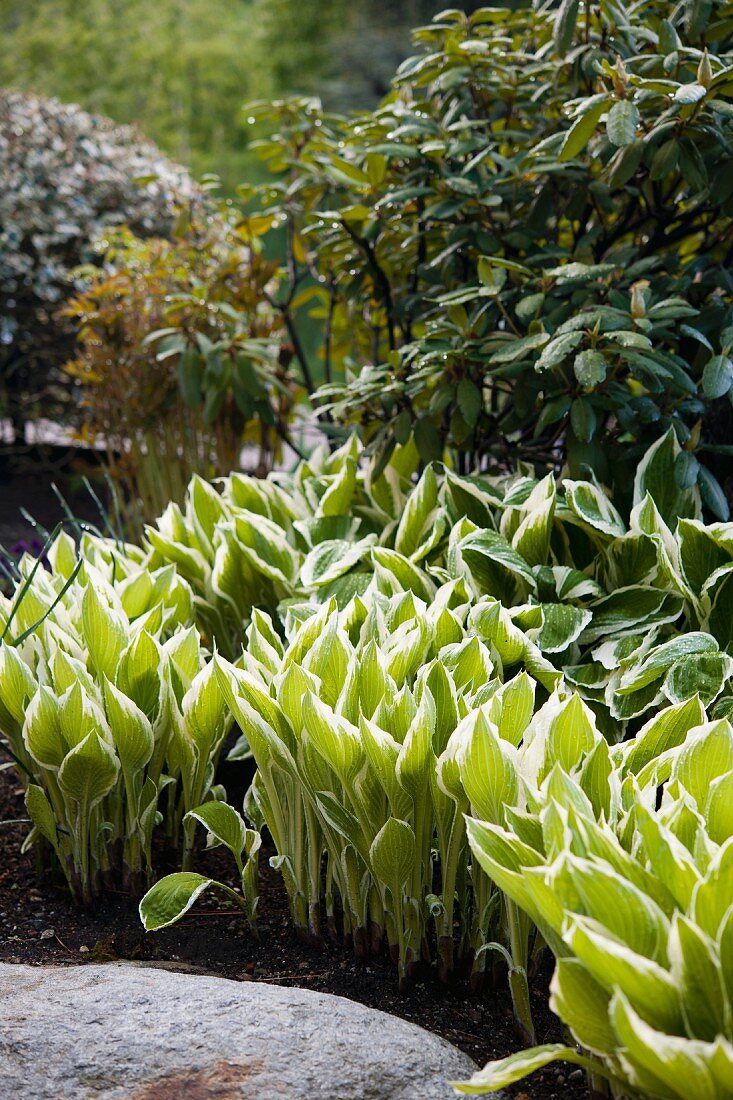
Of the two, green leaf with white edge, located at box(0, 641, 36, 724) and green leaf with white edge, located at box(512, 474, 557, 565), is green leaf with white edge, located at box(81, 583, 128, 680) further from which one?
green leaf with white edge, located at box(512, 474, 557, 565)

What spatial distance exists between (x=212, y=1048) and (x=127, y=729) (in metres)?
0.71

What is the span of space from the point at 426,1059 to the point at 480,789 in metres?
0.37

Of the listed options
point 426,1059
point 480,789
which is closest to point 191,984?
point 426,1059

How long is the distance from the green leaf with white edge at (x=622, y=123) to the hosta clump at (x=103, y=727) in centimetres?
146

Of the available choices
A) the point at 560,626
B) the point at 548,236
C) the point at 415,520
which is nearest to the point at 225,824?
the point at 560,626

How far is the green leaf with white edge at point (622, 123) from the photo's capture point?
89.0 inches

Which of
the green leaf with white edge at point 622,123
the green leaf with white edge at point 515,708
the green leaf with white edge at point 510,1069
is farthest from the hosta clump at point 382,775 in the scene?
the green leaf with white edge at point 622,123

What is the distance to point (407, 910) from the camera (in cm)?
170

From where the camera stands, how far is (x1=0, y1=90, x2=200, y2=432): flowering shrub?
5934 mm

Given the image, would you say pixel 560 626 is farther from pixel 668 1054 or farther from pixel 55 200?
pixel 55 200

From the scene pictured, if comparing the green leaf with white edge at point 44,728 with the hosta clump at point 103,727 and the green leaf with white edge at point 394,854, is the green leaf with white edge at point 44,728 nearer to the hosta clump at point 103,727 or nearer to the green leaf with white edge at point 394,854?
the hosta clump at point 103,727

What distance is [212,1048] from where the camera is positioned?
4.43ft

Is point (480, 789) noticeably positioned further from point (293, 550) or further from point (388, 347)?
point (388, 347)

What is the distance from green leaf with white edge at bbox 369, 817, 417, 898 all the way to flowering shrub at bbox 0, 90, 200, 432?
16.3 feet
